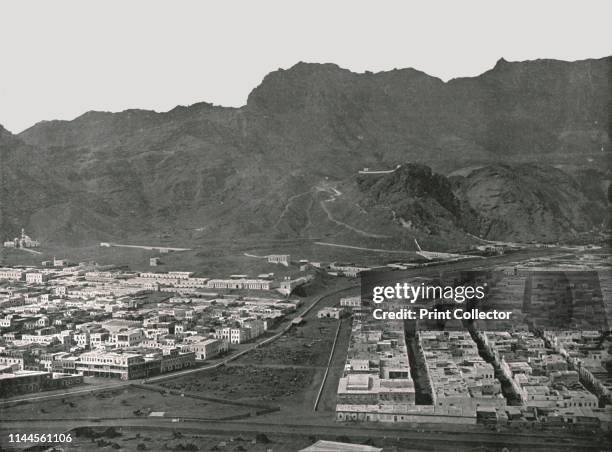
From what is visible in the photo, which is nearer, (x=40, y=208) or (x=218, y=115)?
(x=40, y=208)

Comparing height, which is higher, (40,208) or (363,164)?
(363,164)

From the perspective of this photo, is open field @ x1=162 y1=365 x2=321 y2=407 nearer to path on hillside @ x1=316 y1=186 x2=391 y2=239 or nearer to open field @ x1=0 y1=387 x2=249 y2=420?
open field @ x1=0 y1=387 x2=249 y2=420

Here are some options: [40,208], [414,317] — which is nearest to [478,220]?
[40,208]

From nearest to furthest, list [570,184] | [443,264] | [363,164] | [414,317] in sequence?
[414,317] → [443,264] → [570,184] → [363,164]

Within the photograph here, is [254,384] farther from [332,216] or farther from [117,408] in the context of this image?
[332,216]

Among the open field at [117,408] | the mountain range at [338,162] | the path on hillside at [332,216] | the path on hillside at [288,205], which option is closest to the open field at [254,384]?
the open field at [117,408]

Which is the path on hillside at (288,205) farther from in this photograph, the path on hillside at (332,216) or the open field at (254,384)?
the open field at (254,384)

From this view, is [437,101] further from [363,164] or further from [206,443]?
[206,443]

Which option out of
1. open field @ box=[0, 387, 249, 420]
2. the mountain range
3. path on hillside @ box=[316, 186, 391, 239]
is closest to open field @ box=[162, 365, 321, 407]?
open field @ box=[0, 387, 249, 420]

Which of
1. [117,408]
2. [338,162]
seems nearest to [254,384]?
[117,408]
